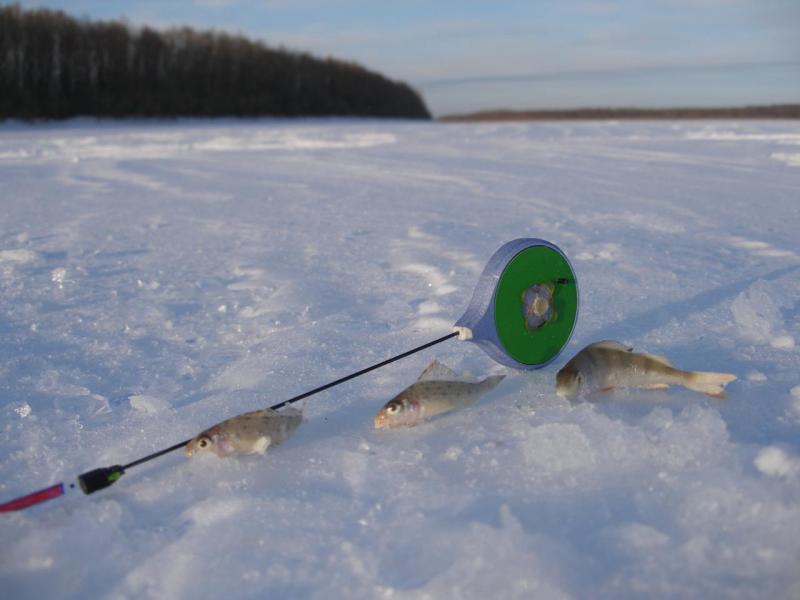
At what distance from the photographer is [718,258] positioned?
3.63 m

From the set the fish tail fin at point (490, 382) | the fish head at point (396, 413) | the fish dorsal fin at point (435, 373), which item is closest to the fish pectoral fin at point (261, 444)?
the fish head at point (396, 413)

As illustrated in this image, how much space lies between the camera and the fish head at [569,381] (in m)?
1.97

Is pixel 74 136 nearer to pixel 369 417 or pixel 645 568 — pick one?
pixel 369 417

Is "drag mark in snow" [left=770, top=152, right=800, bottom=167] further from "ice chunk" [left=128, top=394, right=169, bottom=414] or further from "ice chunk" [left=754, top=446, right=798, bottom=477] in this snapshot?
"ice chunk" [left=128, top=394, right=169, bottom=414]

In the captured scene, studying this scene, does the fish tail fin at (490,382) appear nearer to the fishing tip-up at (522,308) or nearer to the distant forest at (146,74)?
the fishing tip-up at (522,308)

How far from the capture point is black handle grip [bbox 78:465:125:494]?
160 cm

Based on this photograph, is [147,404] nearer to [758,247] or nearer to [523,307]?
[523,307]

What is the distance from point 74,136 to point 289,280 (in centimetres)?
892

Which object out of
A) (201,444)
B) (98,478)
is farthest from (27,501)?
(201,444)

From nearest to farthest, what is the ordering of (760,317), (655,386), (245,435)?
(245,435), (655,386), (760,317)

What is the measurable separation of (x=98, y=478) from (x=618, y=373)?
135 cm

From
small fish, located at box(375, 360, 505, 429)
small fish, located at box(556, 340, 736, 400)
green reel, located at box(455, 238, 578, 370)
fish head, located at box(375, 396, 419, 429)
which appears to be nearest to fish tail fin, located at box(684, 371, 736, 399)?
small fish, located at box(556, 340, 736, 400)

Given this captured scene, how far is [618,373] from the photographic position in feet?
6.59

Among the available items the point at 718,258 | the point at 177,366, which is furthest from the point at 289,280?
the point at 718,258
